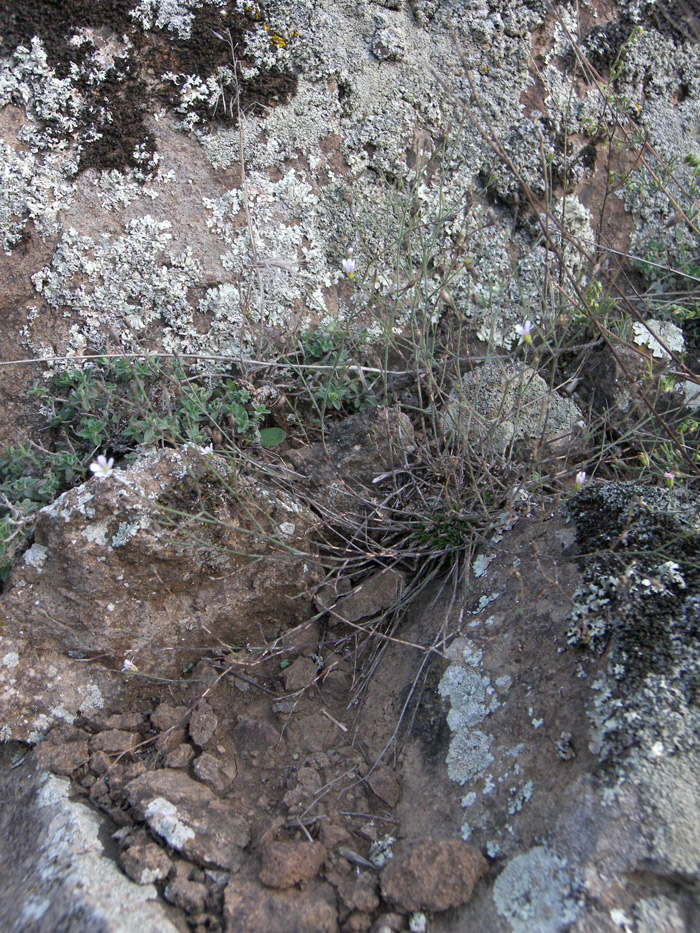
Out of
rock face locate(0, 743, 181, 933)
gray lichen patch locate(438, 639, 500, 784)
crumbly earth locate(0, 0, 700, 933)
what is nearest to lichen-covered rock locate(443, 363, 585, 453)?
crumbly earth locate(0, 0, 700, 933)

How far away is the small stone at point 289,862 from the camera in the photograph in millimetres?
1446

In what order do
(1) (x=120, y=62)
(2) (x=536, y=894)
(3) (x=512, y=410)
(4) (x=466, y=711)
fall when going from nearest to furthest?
(2) (x=536, y=894) → (4) (x=466, y=711) → (3) (x=512, y=410) → (1) (x=120, y=62)

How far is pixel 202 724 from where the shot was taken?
1851 mm

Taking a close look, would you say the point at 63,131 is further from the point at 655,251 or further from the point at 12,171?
the point at 655,251

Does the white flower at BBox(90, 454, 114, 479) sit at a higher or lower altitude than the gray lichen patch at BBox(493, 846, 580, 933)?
higher

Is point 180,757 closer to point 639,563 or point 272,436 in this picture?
point 272,436

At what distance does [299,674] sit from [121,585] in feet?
1.95

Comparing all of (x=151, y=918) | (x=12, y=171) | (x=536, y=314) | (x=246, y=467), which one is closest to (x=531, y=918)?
(x=151, y=918)

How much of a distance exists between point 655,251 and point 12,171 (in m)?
2.59

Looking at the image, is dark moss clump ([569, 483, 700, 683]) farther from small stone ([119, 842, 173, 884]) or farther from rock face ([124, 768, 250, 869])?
small stone ([119, 842, 173, 884])

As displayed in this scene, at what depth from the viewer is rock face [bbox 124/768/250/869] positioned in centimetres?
151

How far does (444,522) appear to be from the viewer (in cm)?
207

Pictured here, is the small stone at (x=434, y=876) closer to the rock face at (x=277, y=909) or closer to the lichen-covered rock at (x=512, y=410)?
the rock face at (x=277, y=909)

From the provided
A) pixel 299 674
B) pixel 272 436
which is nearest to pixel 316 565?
pixel 299 674
